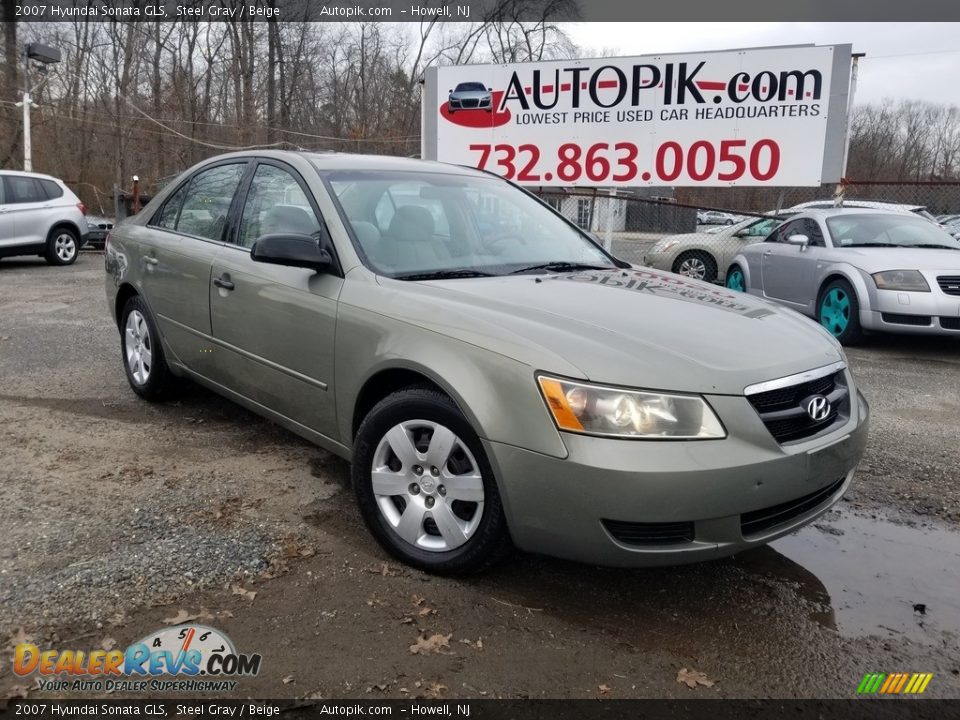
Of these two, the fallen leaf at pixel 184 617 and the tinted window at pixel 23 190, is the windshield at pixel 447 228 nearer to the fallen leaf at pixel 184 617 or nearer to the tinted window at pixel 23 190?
the fallen leaf at pixel 184 617

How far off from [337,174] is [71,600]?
2147 mm

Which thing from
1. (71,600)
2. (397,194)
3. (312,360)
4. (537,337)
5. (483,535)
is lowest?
(71,600)

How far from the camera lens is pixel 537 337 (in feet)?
8.40

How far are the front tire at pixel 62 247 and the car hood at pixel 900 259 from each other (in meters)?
12.7

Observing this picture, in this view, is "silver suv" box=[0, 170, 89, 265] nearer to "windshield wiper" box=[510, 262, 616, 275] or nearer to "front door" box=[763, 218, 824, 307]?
"front door" box=[763, 218, 824, 307]

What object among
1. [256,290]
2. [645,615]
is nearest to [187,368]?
[256,290]

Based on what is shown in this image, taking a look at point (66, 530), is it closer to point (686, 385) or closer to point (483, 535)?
point (483, 535)

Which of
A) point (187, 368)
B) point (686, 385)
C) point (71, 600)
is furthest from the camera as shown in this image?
point (187, 368)

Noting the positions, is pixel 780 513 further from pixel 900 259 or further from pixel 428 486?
pixel 900 259

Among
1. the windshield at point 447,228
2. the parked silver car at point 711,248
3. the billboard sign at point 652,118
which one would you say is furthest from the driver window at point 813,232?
the windshield at point 447,228

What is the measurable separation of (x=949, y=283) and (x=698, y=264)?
218 inches

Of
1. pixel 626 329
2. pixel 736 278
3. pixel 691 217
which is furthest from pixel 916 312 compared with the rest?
pixel 691 217

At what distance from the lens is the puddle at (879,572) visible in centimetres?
268

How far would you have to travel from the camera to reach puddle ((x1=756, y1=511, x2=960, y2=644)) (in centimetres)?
268
